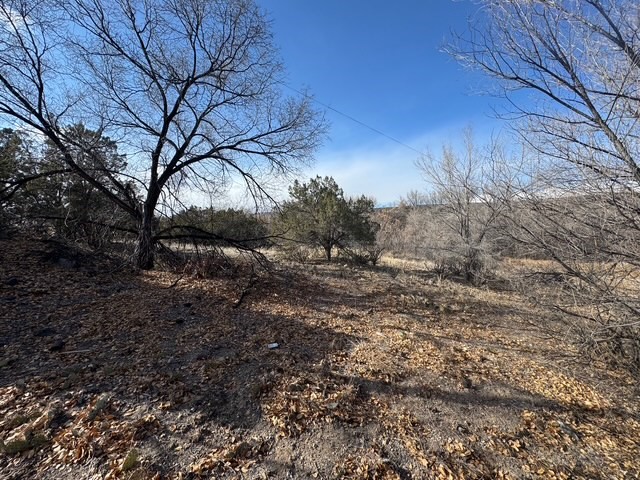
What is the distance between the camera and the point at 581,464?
6.79ft

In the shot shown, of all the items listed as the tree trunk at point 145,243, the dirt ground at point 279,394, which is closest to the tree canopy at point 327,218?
the tree trunk at point 145,243

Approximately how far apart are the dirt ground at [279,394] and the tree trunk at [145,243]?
4.68 ft

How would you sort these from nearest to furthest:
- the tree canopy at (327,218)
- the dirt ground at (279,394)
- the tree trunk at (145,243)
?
the dirt ground at (279,394) < the tree trunk at (145,243) < the tree canopy at (327,218)

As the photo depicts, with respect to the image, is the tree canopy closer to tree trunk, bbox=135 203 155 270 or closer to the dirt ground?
tree trunk, bbox=135 203 155 270

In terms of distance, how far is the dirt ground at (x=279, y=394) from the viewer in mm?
1958

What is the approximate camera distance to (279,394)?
2.66m

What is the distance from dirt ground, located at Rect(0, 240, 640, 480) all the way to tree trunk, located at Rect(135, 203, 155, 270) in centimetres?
143

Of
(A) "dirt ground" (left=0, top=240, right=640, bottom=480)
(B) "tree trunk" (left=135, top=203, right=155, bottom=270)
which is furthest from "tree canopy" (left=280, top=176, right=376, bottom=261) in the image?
(A) "dirt ground" (left=0, top=240, right=640, bottom=480)

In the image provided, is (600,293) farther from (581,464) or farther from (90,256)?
(90,256)

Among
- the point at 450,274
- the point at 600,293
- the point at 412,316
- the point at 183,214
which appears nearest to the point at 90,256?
the point at 183,214

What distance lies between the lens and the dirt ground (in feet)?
6.42

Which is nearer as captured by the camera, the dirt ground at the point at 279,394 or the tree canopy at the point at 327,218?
the dirt ground at the point at 279,394

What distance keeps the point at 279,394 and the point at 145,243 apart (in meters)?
5.31

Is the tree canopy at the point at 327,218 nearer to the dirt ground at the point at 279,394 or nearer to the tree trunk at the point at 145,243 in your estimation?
the tree trunk at the point at 145,243
